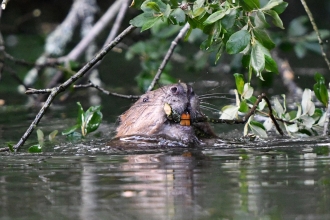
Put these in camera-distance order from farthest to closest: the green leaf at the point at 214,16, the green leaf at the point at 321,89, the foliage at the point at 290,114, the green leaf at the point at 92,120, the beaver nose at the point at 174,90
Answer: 1. the green leaf at the point at 92,120
2. the green leaf at the point at 321,89
3. the foliage at the point at 290,114
4. the beaver nose at the point at 174,90
5. the green leaf at the point at 214,16

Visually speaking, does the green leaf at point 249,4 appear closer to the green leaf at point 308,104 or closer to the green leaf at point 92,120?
the green leaf at point 308,104

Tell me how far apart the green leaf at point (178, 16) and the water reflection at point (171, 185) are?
25.3 inches

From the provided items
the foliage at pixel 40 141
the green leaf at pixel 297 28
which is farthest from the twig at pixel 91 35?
the foliage at pixel 40 141

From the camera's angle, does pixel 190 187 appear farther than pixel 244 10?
No

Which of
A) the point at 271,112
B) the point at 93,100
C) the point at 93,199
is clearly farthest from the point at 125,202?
the point at 93,100

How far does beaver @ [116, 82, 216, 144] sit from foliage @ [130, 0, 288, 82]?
0.52m

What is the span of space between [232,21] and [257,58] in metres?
0.20

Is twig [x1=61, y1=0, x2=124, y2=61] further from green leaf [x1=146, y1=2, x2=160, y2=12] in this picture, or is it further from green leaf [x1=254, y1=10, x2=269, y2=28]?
green leaf [x1=254, y1=10, x2=269, y2=28]

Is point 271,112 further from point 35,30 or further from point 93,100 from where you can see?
point 35,30

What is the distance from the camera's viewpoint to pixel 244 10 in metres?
3.35

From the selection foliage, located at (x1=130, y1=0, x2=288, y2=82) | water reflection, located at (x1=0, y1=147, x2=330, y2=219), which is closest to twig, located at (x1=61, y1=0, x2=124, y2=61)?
water reflection, located at (x1=0, y1=147, x2=330, y2=219)

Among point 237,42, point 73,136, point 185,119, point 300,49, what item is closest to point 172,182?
point 237,42

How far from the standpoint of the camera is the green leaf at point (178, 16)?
337cm

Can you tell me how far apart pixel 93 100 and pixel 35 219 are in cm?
455
